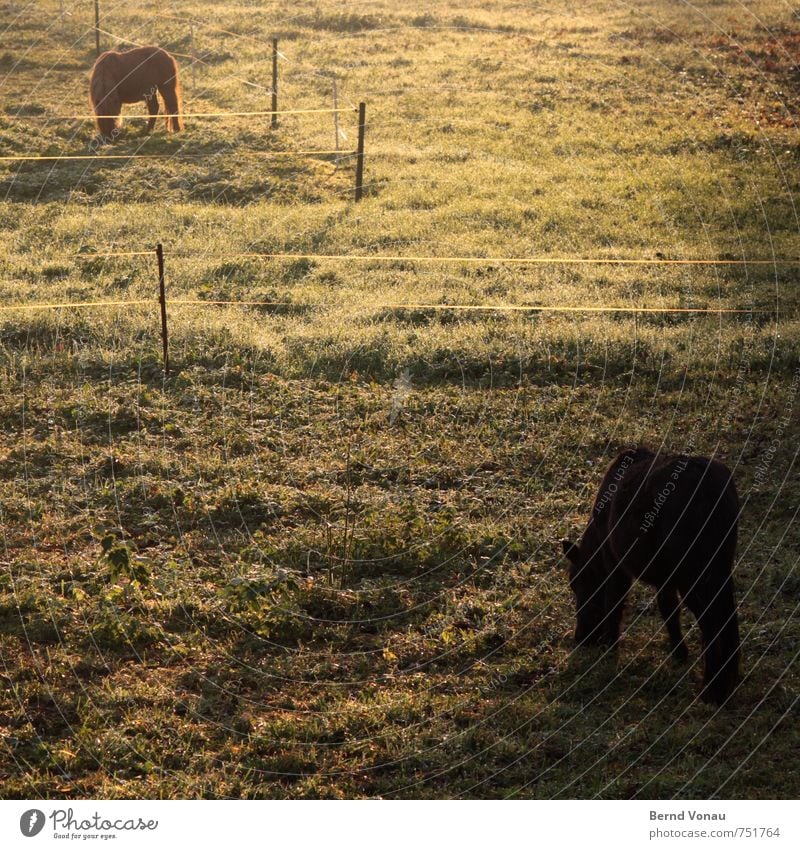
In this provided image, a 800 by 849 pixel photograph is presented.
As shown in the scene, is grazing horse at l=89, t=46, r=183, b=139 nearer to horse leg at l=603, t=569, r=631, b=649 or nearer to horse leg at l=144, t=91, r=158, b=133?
horse leg at l=144, t=91, r=158, b=133

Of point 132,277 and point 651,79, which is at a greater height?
point 651,79

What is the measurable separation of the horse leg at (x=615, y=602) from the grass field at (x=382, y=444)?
0.17 meters

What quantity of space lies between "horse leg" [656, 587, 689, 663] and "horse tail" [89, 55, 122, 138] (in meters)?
20.0

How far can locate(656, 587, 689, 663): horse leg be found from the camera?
24.7ft

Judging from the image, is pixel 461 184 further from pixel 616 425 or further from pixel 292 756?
pixel 292 756

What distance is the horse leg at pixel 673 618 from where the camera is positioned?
753cm

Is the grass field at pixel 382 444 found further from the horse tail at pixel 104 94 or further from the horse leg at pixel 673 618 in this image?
the horse tail at pixel 104 94

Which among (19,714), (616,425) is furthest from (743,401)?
(19,714)

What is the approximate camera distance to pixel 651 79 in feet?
91.7

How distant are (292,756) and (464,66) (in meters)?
24.4
